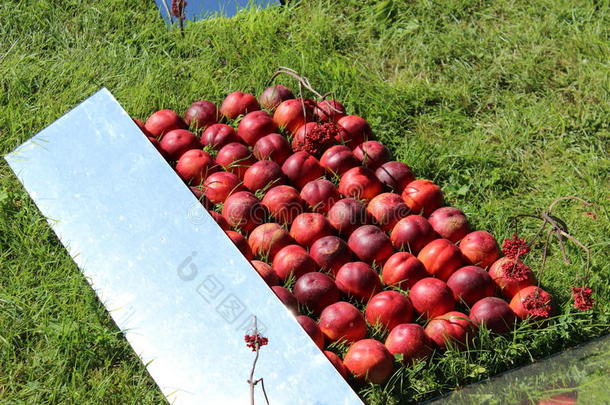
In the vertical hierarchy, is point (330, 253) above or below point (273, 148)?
below

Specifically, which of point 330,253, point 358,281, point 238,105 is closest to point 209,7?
point 238,105

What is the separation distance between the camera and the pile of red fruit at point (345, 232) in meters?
3.31

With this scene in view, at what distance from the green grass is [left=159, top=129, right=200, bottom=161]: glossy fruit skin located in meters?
0.51

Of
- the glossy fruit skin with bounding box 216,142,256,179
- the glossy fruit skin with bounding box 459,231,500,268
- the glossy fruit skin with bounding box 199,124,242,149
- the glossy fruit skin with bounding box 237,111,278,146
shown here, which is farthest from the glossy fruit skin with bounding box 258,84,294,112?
the glossy fruit skin with bounding box 459,231,500,268

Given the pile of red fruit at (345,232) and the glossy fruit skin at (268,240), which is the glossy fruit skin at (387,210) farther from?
the glossy fruit skin at (268,240)

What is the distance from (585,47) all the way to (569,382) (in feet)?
9.51

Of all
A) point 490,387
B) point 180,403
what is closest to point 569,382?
point 490,387

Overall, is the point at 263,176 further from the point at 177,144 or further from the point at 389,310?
the point at 389,310

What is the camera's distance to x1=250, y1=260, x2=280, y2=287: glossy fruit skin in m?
3.37

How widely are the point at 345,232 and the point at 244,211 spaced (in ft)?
1.60

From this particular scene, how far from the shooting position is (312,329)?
320cm

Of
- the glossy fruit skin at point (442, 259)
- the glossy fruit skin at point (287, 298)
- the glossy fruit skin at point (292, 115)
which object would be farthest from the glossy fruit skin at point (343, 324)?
the glossy fruit skin at point (292, 115)

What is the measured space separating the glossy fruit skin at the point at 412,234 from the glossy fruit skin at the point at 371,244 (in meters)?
0.05

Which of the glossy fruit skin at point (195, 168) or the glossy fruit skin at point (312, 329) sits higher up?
the glossy fruit skin at point (195, 168)
